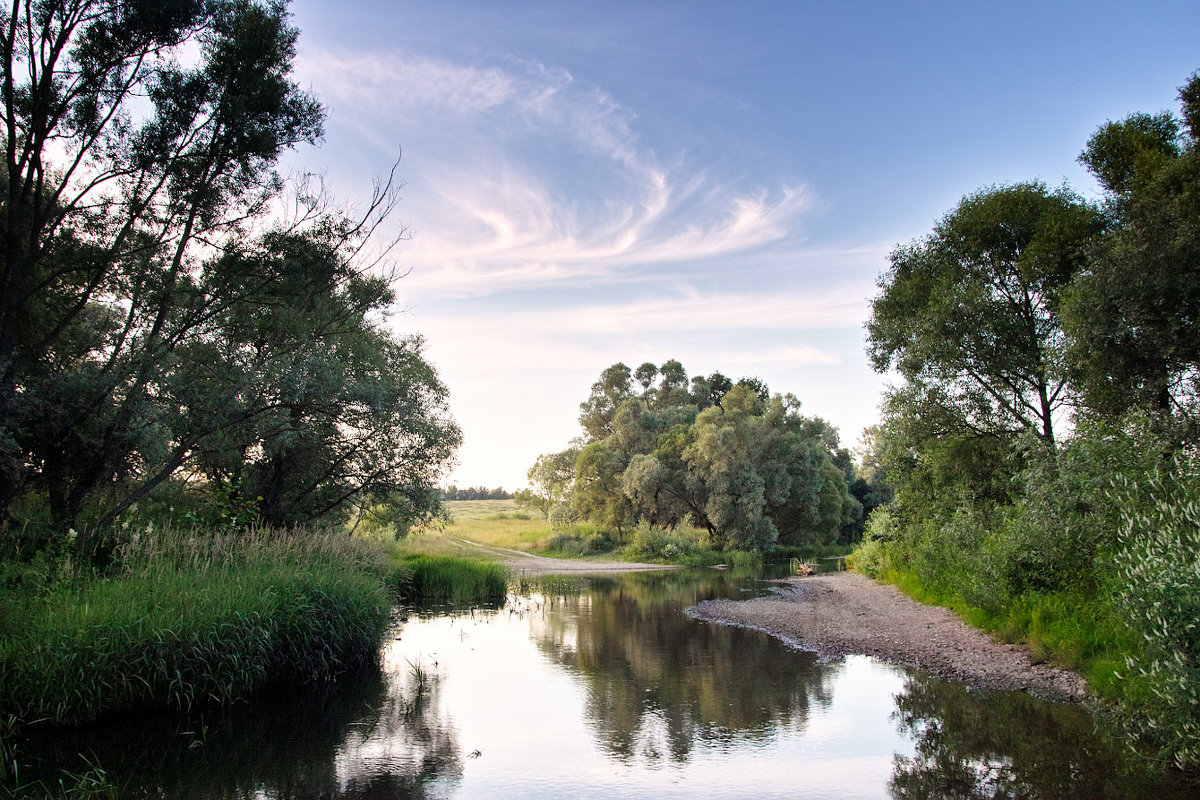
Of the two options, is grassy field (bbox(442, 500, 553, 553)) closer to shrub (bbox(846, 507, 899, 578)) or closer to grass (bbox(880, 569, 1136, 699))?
shrub (bbox(846, 507, 899, 578))

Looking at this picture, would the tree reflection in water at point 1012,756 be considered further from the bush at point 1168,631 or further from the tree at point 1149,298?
the tree at point 1149,298

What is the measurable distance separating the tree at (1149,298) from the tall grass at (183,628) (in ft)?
47.8

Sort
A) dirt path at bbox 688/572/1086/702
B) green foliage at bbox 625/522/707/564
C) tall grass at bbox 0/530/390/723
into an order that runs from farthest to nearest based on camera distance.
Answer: green foliage at bbox 625/522/707/564 < dirt path at bbox 688/572/1086/702 < tall grass at bbox 0/530/390/723

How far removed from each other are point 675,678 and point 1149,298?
10549 millimetres

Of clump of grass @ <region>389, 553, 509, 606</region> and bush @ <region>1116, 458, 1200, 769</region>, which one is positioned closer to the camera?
bush @ <region>1116, 458, 1200, 769</region>

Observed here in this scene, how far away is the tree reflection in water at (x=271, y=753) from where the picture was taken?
8.06 m

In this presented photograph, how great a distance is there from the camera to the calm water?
8141mm

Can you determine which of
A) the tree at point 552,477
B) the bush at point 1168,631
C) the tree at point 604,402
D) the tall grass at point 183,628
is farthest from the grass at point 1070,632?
the tree at point 604,402

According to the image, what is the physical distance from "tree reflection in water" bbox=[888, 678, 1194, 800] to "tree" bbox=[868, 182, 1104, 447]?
30.9 feet

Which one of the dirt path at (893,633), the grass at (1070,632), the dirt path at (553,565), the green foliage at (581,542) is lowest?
the dirt path at (553,565)

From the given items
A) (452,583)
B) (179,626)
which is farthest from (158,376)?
(452,583)

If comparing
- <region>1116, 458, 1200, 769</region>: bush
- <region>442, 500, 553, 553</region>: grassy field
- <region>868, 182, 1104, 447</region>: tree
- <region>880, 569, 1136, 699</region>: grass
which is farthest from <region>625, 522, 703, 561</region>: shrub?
<region>1116, 458, 1200, 769</region>: bush

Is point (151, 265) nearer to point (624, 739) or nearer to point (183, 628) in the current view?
point (183, 628)

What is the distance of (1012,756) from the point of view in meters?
8.84
